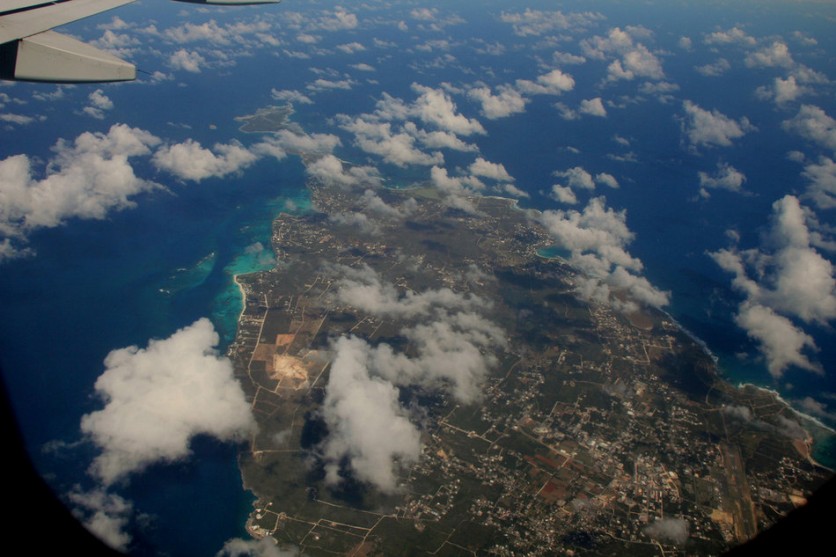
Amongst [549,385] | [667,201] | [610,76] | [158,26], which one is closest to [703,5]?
[610,76]

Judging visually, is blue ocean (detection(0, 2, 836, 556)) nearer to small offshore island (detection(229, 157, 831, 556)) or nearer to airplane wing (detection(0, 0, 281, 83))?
small offshore island (detection(229, 157, 831, 556))

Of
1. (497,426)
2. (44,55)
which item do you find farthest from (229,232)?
(44,55)

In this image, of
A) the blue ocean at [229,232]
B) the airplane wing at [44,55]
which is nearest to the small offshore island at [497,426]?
the blue ocean at [229,232]

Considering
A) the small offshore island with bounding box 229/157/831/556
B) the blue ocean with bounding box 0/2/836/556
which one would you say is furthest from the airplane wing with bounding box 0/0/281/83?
the small offshore island with bounding box 229/157/831/556

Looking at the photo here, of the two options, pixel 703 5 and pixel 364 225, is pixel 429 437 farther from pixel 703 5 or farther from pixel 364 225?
pixel 703 5

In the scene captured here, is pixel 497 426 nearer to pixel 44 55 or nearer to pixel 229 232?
pixel 44 55

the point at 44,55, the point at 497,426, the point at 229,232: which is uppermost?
the point at 44,55
